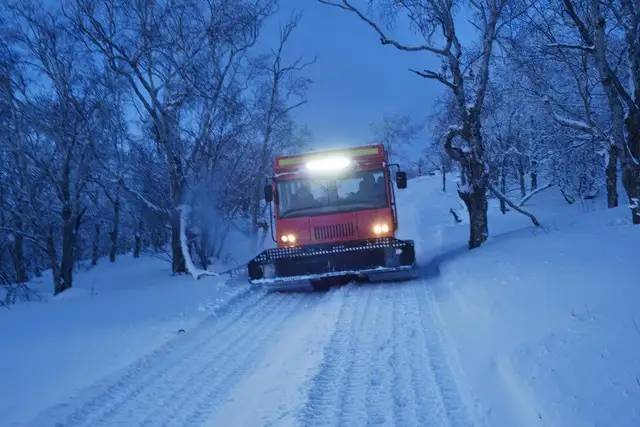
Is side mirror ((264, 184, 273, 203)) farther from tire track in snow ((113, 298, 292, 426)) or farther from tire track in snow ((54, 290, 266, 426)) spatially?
tire track in snow ((113, 298, 292, 426))

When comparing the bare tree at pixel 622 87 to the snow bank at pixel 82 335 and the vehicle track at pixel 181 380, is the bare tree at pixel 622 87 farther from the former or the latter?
the snow bank at pixel 82 335

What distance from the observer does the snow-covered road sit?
15.6 feet

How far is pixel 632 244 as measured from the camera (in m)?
8.94

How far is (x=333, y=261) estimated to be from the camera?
11320mm

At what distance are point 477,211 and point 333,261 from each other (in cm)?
486

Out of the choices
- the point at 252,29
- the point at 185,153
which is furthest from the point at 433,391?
the point at 252,29

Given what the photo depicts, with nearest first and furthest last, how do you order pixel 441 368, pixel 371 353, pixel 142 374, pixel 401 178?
1. pixel 441 368
2. pixel 142 374
3. pixel 371 353
4. pixel 401 178

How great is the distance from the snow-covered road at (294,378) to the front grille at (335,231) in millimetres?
3350

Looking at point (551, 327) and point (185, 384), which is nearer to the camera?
point (551, 327)

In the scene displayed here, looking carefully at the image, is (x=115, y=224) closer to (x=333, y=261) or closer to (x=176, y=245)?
(x=176, y=245)

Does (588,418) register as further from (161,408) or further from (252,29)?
(252,29)

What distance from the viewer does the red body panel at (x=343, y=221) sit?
12.1 meters

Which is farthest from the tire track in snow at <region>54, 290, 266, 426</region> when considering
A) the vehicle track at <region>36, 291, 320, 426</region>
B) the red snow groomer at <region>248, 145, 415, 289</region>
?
the red snow groomer at <region>248, 145, 415, 289</region>

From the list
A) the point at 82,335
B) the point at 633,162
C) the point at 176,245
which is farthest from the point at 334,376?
the point at 176,245
